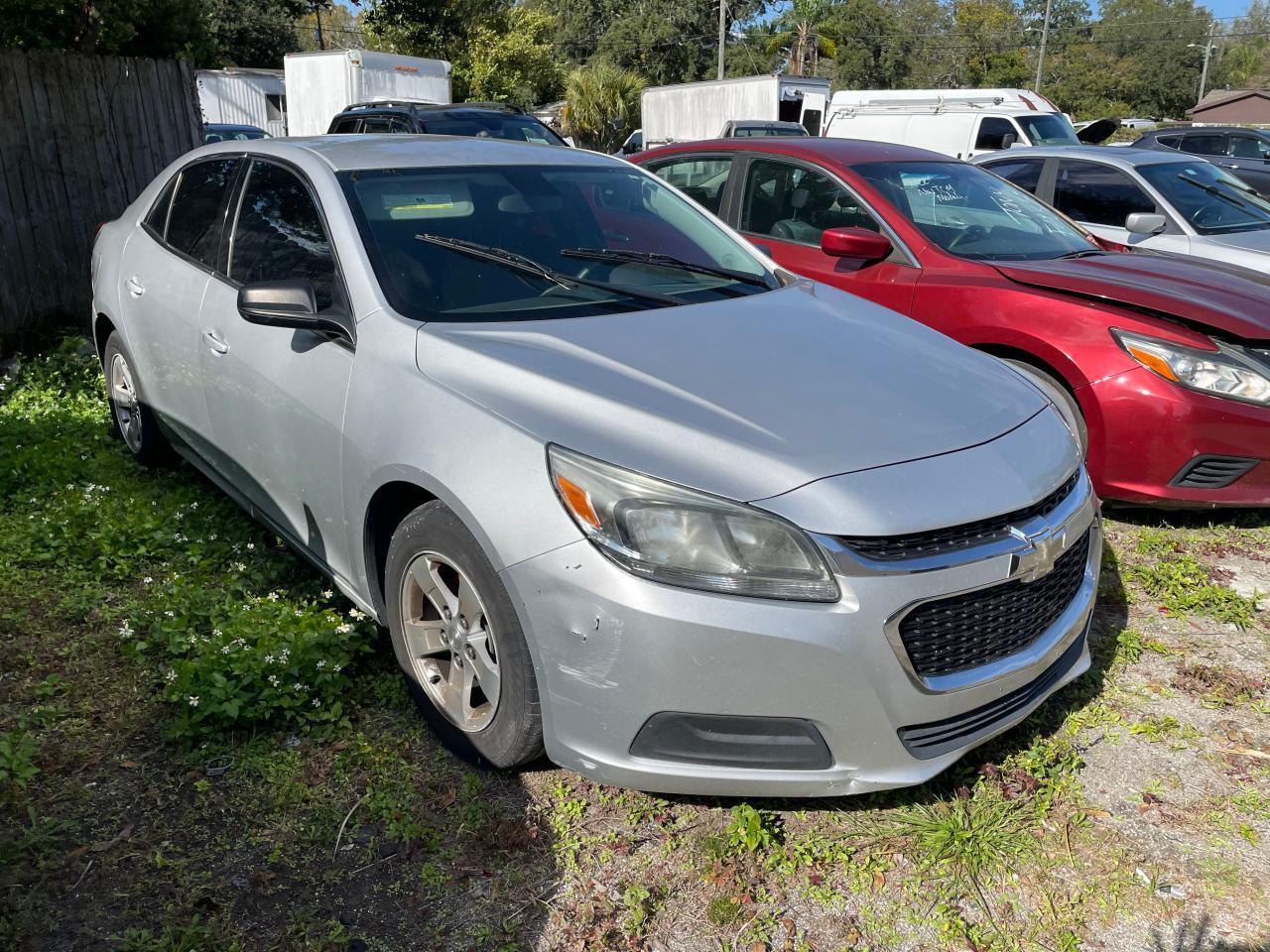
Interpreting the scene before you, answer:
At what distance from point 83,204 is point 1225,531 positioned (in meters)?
7.39

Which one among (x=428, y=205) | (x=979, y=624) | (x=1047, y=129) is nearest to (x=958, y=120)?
(x=1047, y=129)

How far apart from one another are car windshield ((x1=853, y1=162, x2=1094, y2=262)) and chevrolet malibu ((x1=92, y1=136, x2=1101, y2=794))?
5.92 ft

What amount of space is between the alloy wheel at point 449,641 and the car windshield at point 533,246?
77 cm

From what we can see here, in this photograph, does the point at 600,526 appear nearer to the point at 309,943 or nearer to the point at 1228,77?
the point at 309,943

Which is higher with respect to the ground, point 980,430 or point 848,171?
point 848,171

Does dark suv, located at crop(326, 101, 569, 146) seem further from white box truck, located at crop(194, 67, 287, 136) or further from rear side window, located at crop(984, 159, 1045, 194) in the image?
white box truck, located at crop(194, 67, 287, 136)

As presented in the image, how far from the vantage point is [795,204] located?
575 cm

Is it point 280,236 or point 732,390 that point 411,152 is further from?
point 732,390

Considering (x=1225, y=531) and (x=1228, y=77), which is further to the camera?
(x=1228, y=77)

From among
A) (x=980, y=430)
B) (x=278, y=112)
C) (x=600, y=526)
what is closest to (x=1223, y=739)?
(x=980, y=430)

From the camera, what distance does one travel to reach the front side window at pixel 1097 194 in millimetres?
7410

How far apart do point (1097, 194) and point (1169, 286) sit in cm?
332

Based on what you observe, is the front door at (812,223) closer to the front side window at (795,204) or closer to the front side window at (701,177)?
the front side window at (795,204)

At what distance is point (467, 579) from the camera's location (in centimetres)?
264
